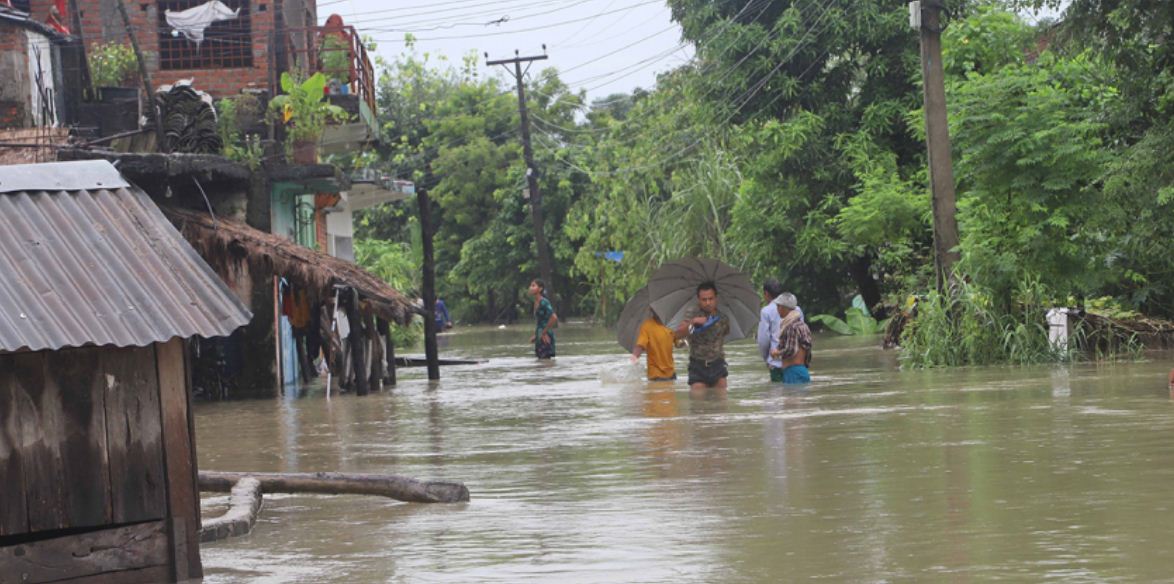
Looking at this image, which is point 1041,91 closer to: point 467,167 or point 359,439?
point 359,439

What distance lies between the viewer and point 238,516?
1012 cm

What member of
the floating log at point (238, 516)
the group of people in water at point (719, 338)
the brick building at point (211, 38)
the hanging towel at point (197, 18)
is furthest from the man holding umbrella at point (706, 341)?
the hanging towel at point (197, 18)

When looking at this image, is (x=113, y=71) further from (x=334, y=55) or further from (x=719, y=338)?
(x=719, y=338)

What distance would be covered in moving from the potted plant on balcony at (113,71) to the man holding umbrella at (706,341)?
38.3 feet

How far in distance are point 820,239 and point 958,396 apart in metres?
18.3

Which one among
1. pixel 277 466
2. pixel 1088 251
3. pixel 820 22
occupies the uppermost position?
pixel 820 22

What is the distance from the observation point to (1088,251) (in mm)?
23453

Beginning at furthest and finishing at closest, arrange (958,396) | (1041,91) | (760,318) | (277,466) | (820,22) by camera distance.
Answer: (820,22)
(1041,91)
(760,318)
(958,396)
(277,466)

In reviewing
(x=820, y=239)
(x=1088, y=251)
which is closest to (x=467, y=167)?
(x=820, y=239)

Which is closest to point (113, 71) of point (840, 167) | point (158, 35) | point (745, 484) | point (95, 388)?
point (158, 35)

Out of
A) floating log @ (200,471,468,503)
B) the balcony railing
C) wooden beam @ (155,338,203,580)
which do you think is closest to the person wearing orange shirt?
floating log @ (200,471,468,503)

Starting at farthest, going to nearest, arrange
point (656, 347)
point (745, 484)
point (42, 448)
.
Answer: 1. point (656, 347)
2. point (745, 484)
3. point (42, 448)

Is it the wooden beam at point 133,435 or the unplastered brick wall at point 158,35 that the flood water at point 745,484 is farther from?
the unplastered brick wall at point 158,35

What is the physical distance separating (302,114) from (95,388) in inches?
717
